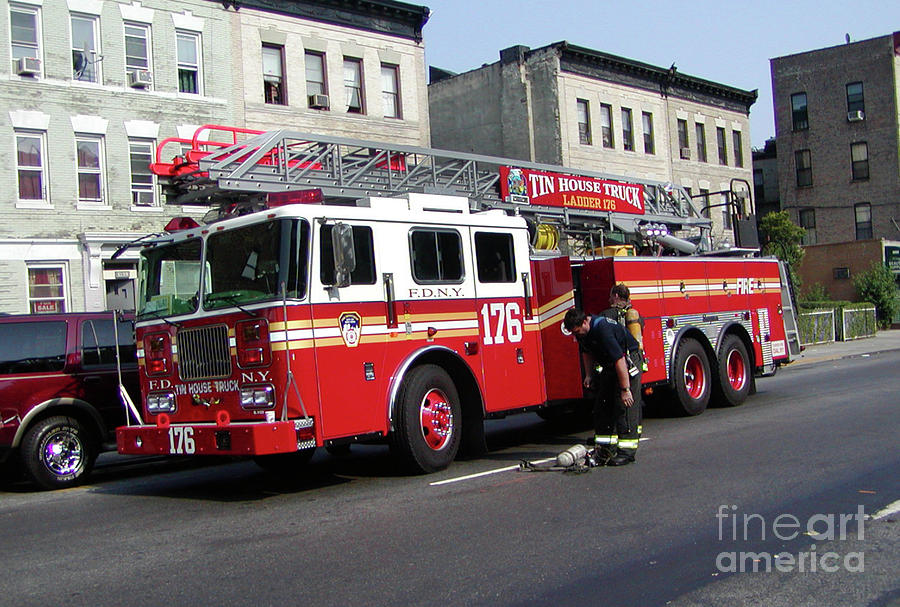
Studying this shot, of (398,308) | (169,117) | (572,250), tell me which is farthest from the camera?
(169,117)

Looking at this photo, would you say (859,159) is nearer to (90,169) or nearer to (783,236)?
(783,236)

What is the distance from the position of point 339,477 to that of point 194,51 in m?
17.7

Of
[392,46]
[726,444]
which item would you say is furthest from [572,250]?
[392,46]

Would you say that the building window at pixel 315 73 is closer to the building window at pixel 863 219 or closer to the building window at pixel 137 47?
the building window at pixel 137 47

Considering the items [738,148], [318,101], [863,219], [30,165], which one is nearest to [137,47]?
[30,165]

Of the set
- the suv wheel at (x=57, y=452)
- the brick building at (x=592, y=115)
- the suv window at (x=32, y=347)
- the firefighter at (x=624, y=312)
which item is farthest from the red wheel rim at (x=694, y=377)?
the brick building at (x=592, y=115)

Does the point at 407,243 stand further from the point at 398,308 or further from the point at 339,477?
the point at 339,477

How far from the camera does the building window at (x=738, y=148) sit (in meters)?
43.0

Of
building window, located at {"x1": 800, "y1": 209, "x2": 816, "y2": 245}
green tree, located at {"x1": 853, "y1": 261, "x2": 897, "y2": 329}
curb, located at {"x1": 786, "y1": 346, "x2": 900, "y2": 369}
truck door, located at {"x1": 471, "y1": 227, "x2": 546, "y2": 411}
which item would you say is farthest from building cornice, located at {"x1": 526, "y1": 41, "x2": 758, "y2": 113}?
truck door, located at {"x1": 471, "y1": 227, "x2": 546, "y2": 411}

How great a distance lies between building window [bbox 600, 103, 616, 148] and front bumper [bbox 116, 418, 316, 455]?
94.8 ft

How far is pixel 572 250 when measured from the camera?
1292 cm

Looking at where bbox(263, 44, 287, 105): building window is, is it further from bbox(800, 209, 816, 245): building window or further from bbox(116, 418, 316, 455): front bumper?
bbox(800, 209, 816, 245): building window

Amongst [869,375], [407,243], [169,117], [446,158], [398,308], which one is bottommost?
[869,375]

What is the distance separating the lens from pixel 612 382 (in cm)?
928
